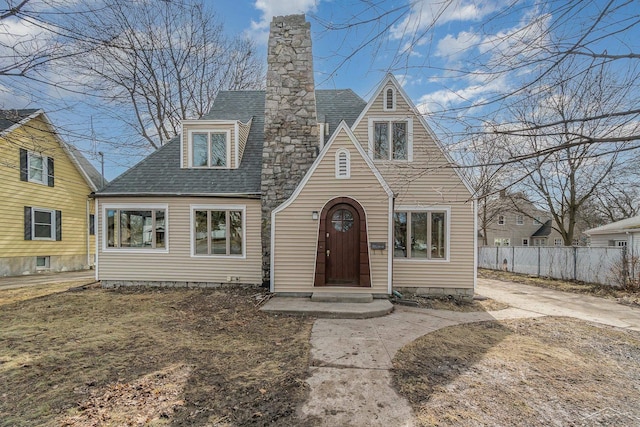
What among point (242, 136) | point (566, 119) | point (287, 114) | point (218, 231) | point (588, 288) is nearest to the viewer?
point (566, 119)

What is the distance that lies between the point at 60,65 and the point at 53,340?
4.42 metres

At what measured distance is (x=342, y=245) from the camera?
7.93m

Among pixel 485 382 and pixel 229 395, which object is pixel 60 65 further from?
pixel 485 382

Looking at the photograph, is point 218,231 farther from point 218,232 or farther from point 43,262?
point 43,262

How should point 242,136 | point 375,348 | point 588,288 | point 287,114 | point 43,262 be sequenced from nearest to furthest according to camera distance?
point 375,348
point 287,114
point 242,136
point 588,288
point 43,262

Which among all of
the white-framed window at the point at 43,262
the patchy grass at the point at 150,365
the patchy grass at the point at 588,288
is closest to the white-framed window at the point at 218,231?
the patchy grass at the point at 150,365

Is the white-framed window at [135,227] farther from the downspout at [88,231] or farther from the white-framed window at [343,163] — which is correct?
the downspout at [88,231]

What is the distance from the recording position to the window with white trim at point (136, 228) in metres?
9.57

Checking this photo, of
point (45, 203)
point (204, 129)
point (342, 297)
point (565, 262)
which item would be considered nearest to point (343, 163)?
point (342, 297)

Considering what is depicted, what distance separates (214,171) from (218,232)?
2.12 m

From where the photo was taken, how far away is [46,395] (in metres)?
3.29

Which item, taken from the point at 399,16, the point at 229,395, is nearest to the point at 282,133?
the point at 399,16

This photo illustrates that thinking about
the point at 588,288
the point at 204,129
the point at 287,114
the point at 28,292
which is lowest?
the point at 588,288

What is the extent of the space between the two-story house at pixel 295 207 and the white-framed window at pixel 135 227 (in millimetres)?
33
